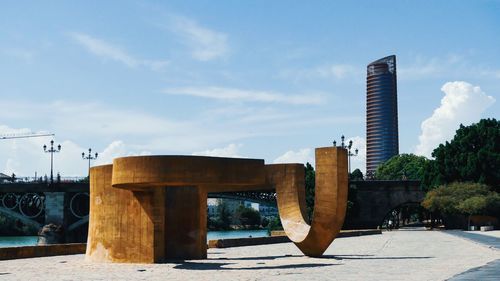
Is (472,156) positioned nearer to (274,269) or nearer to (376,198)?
(376,198)

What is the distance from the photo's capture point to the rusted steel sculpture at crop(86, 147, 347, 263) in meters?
23.2

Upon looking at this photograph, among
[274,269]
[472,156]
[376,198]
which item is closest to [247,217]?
[376,198]

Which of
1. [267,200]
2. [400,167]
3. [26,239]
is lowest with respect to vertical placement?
[26,239]

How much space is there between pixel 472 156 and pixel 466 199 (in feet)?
23.4

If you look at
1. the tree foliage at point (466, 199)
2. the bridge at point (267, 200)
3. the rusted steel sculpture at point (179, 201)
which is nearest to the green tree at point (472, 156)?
the tree foliage at point (466, 199)

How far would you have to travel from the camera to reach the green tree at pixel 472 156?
73.3m

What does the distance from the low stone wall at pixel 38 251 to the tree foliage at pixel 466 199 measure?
43.6 m

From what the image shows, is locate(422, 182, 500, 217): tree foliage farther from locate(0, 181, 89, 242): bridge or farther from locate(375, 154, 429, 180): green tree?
locate(375, 154, 429, 180): green tree

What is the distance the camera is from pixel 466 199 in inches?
2697

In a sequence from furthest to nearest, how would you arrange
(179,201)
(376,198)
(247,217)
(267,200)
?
(247,217), (267,200), (376,198), (179,201)

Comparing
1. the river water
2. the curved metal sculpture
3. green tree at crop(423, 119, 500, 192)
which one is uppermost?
green tree at crop(423, 119, 500, 192)

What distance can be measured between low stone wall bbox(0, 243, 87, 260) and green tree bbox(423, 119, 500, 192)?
165 ft

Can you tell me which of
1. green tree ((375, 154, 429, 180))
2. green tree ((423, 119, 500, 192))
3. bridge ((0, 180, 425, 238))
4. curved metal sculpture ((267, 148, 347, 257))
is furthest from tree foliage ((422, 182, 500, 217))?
green tree ((375, 154, 429, 180))

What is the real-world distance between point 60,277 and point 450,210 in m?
57.4
